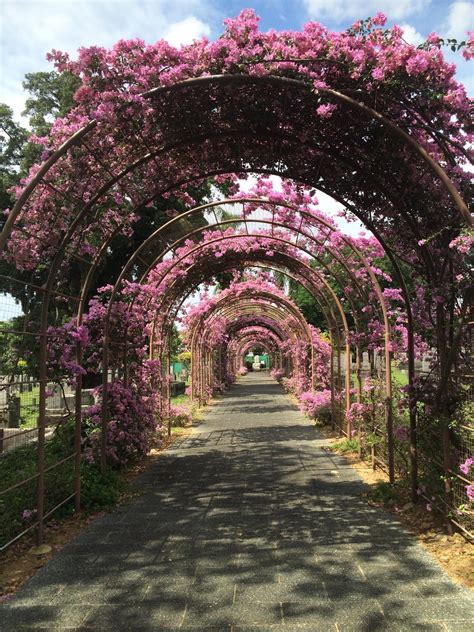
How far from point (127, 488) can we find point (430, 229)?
459cm

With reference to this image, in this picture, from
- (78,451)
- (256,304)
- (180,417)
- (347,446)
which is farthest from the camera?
(256,304)

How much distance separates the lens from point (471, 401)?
4250 mm

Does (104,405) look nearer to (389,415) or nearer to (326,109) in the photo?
(389,415)

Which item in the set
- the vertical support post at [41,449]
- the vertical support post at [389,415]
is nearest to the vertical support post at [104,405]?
the vertical support post at [41,449]

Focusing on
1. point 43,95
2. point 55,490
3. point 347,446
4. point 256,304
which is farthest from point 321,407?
Answer: point 43,95

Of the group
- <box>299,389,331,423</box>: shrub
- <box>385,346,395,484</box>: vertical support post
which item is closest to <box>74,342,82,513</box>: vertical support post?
<box>385,346,395,484</box>: vertical support post

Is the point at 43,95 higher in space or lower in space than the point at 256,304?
higher

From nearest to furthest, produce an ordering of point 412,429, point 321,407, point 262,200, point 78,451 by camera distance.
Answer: point 412,429 → point 78,451 → point 262,200 → point 321,407

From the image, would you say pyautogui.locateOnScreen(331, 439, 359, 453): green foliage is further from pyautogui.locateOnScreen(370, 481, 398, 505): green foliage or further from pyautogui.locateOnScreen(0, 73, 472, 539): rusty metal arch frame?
pyautogui.locateOnScreen(0, 73, 472, 539): rusty metal arch frame

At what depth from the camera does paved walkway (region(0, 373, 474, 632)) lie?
3068 mm

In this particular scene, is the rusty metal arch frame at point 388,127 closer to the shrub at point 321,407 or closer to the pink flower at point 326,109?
the pink flower at point 326,109

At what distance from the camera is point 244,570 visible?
3779 mm

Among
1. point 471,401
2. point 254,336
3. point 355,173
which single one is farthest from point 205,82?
point 254,336

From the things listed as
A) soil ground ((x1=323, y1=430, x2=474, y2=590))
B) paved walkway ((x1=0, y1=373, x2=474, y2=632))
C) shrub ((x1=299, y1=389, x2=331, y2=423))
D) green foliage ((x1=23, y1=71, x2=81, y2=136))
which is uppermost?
green foliage ((x1=23, y1=71, x2=81, y2=136))
